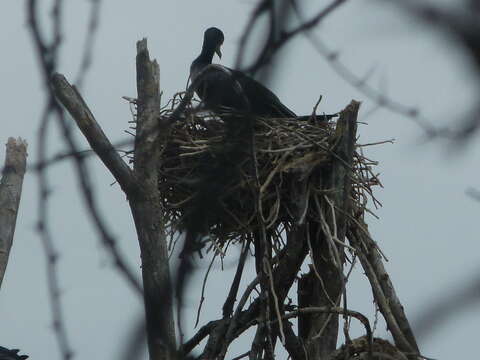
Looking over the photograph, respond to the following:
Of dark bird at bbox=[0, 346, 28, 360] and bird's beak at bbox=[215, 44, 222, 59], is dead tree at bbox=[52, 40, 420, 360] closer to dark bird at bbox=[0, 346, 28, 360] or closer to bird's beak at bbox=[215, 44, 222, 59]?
dark bird at bbox=[0, 346, 28, 360]

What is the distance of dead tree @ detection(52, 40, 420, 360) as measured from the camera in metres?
3.97

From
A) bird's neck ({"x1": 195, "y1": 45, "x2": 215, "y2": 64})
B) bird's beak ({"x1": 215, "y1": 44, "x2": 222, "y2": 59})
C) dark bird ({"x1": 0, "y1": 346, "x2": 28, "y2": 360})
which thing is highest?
bird's beak ({"x1": 215, "y1": 44, "x2": 222, "y2": 59})

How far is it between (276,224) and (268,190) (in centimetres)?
22

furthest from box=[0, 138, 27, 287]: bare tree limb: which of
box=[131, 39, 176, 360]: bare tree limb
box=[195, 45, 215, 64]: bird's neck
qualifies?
box=[195, 45, 215, 64]: bird's neck

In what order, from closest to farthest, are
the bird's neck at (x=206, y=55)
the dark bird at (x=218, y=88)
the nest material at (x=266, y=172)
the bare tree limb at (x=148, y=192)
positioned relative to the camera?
1. the dark bird at (x=218, y=88)
2. the bare tree limb at (x=148, y=192)
3. the nest material at (x=266, y=172)
4. the bird's neck at (x=206, y=55)

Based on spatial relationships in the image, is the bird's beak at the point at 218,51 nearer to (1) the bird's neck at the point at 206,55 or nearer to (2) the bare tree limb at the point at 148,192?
(1) the bird's neck at the point at 206,55

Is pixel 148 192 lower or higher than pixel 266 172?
lower

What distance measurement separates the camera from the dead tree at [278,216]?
13.0 feet

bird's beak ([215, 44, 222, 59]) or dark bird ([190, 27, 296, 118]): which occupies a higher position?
bird's beak ([215, 44, 222, 59])

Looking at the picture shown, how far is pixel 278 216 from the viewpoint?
17.2 feet

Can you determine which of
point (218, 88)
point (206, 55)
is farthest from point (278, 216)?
point (206, 55)

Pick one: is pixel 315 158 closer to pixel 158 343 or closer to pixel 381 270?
pixel 381 270

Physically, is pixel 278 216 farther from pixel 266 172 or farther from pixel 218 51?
pixel 218 51

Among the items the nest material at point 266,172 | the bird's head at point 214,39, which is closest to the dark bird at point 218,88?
the bird's head at point 214,39
